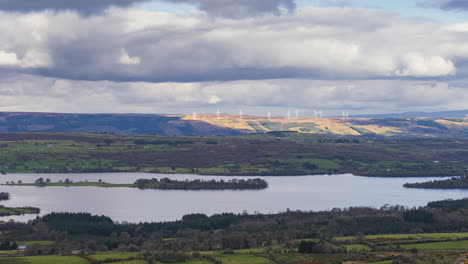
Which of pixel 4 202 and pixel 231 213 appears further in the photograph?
pixel 4 202

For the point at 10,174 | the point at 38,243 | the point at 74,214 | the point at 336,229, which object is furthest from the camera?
the point at 10,174

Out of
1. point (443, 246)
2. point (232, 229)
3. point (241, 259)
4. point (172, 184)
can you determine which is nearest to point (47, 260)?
point (241, 259)

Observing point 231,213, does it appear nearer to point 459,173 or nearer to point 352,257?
point 352,257

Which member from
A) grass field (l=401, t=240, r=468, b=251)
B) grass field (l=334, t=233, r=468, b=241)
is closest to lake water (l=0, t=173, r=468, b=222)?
grass field (l=334, t=233, r=468, b=241)

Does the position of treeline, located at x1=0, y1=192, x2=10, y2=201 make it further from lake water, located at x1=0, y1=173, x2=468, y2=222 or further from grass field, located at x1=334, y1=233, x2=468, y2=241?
grass field, located at x1=334, y1=233, x2=468, y2=241

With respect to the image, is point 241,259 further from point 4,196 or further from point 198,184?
point 198,184

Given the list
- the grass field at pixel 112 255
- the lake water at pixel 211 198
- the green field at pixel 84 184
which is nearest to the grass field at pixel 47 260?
the grass field at pixel 112 255

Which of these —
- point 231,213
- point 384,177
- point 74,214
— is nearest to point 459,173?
point 384,177
